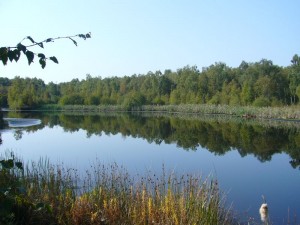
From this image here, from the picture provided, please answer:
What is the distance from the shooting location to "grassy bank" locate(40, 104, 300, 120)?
1371 inches

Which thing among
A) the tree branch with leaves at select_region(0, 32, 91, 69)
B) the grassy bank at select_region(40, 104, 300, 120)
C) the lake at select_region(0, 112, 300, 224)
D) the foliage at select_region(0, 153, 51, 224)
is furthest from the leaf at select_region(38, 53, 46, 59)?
the grassy bank at select_region(40, 104, 300, 120)

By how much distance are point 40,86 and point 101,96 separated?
92.1ft

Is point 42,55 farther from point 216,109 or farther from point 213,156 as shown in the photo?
point 216,109

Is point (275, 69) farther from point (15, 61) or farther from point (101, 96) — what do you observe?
point (15, 61)

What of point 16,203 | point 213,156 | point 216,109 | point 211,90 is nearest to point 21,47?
point 16,203

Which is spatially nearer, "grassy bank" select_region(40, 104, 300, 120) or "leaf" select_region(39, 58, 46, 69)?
"leaf" select_region(39, 58, 46, 69)

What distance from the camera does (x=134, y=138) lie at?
21203 mm

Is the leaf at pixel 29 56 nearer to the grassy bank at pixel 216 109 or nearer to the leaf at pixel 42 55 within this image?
the leaf at pixel 42 55

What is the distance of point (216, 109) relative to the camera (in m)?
46.7

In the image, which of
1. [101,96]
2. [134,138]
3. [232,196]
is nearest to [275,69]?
[101,96]

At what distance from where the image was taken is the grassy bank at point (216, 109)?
34.8 metres

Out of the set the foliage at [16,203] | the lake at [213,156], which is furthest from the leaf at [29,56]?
the lake at [213,156]

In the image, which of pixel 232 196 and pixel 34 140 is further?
pixel 34 140

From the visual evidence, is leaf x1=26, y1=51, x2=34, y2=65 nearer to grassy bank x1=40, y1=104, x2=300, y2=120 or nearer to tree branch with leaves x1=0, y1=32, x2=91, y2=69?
tree branch with leaves x1=0, y1=32, x2=91, y2=69
